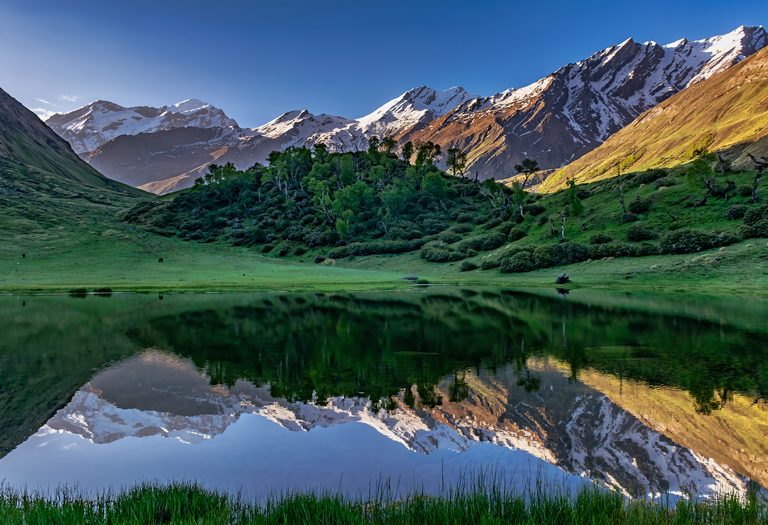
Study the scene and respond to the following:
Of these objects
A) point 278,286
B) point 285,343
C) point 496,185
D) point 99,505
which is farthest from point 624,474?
point 496,185

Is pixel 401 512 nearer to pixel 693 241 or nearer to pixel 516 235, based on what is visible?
pixel 693 241

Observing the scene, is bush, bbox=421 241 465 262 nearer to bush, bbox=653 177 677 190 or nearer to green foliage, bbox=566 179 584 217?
green foliage, bbox=566 179 584 217

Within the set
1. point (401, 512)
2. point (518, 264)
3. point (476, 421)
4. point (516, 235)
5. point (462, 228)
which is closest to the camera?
point (401, 512)

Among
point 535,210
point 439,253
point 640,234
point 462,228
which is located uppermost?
point 535,210

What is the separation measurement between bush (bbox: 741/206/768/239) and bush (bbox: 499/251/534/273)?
31922 mm

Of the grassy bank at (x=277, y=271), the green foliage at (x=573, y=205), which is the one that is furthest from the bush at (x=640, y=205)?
the grassy bank at (x=277, y=271)

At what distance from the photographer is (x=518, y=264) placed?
8694 centimetres

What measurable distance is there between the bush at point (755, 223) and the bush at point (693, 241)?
2.28 meters

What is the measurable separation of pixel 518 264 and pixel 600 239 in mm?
15967

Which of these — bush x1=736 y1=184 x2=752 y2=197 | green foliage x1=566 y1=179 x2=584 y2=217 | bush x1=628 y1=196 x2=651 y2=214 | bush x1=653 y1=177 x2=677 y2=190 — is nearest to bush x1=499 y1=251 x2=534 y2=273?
green foliage x1=566 y1=179 x2=584 y2=217

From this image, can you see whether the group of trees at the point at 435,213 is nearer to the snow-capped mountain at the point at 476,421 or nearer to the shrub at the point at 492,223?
the shrub at the point at 492,223

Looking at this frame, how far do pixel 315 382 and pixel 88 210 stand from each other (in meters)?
190

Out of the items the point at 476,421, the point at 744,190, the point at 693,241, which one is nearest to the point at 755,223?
the point at 693,241

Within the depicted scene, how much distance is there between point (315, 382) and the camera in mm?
21219
